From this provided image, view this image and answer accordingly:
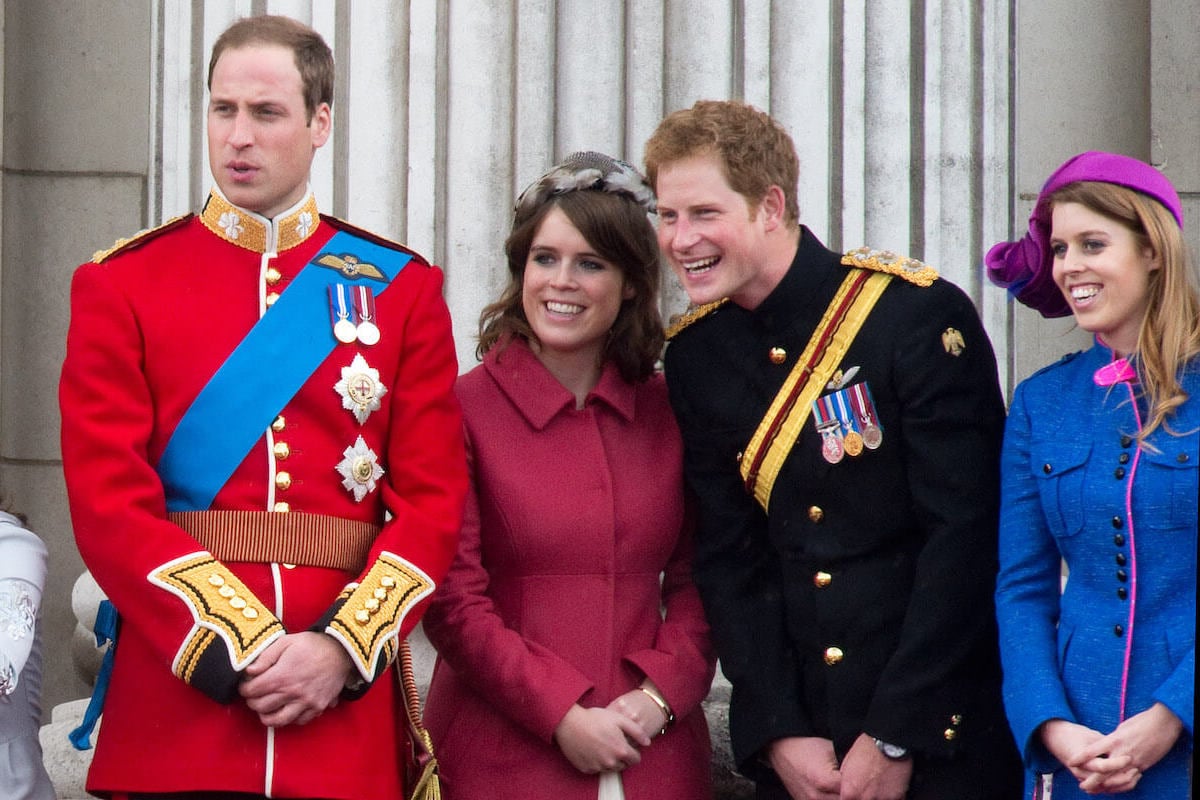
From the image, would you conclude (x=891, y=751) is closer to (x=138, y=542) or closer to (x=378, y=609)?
(x=378, y=609)

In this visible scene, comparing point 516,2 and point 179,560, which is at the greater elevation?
point 516,2

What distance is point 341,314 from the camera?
3609 millimetres

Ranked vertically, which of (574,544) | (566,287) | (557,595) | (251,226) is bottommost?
(557,595)

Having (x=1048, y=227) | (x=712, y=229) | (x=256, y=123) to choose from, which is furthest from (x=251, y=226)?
(x=1048, y=227)

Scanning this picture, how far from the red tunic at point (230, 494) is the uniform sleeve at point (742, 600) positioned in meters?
0.53

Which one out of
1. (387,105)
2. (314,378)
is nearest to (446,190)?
(387,105)

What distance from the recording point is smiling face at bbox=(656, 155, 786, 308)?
375 cm

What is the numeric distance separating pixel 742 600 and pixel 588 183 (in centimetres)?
95

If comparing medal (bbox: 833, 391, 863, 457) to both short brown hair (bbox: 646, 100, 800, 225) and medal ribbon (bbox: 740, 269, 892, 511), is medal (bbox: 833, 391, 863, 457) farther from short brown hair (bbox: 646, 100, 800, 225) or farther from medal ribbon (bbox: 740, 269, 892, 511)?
short brown hair (bbox: 646, 100, 800, 225)

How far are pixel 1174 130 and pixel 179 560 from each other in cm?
308

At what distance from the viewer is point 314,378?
354 centimetres

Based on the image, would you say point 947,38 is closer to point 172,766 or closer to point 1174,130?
point 1174,130

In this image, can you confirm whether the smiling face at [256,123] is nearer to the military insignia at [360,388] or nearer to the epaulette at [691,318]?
the military insignia at [360,388]

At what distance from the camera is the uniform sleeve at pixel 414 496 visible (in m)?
3.39
